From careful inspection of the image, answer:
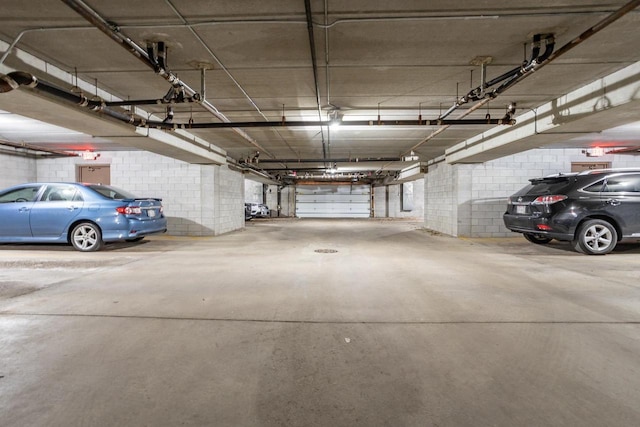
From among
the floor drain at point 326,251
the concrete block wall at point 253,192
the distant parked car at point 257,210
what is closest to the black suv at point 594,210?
the floor drain at point 326,251

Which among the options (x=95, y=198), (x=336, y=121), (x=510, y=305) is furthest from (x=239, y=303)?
(x=95, y=198)

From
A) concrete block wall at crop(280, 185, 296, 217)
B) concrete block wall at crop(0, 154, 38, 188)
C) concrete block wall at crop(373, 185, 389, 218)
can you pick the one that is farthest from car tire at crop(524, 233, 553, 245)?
concrete block wall at crop(280, 185, 296, 217)

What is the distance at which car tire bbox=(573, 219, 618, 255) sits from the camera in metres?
5.59

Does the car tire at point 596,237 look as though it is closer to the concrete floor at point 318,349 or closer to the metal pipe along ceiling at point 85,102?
the concrete floor at point 318,349

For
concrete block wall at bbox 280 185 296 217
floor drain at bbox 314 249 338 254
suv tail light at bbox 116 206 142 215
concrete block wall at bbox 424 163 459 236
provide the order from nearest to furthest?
1. suv tail light at bbox 116 206 142 215
2. floor drain at bbox 314 249 338 254
3. concrete block wall at bbox 424 163 459 236
4. concrete block wall at bbox 280 185 296 217

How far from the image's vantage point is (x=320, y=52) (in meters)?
3.65

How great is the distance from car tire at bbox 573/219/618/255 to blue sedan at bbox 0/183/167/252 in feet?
27.6

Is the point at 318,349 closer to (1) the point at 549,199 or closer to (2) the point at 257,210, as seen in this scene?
(1) the point at 549,199

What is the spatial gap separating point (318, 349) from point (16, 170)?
1246cm

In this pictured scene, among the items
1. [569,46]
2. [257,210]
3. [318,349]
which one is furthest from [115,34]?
[257,210]

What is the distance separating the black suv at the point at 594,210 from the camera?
5.51m

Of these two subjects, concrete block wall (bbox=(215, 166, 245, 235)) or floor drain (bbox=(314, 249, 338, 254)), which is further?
concrete block wall (bbox=(215, 166, 245, 235))

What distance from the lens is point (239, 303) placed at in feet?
9.89

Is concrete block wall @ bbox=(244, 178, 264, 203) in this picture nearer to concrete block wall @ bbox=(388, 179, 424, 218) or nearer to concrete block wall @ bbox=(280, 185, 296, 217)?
concrete block wall @ bbox=(280, 185, 296, 217)
